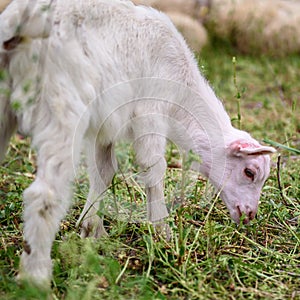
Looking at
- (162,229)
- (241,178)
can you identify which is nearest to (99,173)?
(162,229)

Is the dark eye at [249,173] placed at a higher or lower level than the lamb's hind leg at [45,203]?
lower

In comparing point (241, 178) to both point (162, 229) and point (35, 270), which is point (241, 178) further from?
point (35, 270)

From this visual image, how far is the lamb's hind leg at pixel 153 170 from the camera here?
4258 millimetres

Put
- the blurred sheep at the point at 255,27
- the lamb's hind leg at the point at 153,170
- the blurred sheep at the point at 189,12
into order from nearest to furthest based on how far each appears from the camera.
Result: the lamb's hind leg at the point at 153,170
the blurred sheep at the point at 189,12
the blurred sheep at the point at 255,27

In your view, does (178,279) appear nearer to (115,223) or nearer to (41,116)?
(115,223)

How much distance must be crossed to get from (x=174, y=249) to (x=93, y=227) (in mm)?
656

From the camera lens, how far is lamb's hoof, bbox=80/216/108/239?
4480mm

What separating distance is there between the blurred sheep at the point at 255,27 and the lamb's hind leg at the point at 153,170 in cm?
653

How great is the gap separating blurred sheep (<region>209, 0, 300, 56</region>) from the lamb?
20.2ft

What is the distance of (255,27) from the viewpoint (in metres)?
10.7

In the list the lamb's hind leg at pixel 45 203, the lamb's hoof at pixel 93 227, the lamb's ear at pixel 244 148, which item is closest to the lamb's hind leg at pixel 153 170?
the lamb's hoof at pixel 93 227

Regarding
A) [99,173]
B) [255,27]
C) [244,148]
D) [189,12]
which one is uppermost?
[244,148]

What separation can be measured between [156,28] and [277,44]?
6695 mm

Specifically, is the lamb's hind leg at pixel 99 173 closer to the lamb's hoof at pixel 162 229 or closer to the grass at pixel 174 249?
the grass at pixel 174 249
